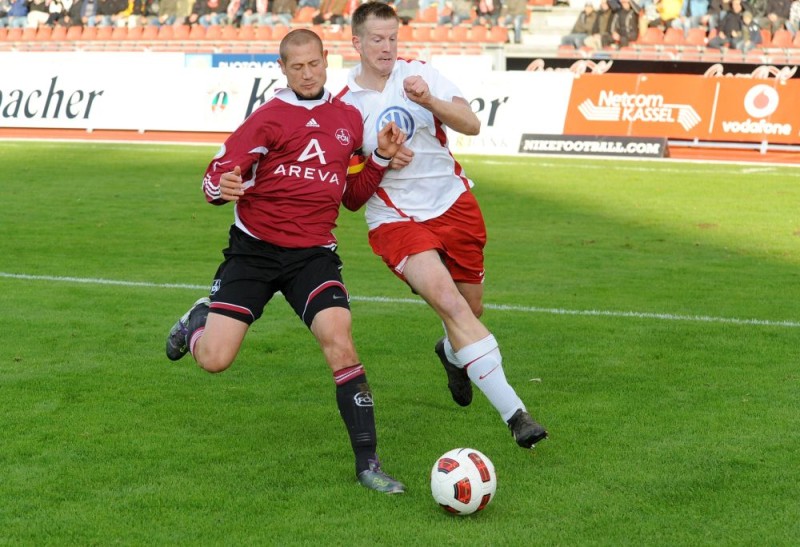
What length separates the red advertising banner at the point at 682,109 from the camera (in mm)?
22641

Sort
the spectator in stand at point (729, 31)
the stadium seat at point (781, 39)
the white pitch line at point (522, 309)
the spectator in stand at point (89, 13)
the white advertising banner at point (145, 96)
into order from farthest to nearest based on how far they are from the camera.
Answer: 1. the spectator in stand at point (89, 13)
2. the spectator in stand at point (729, 31)
3. the stadium seat at point (781, 39)
4. the white advertising banner at point (145, 96)
5. the white pitch line at point (522, 309)

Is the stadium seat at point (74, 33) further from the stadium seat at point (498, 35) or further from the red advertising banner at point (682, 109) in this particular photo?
the red advertising banner at point (682, 109)

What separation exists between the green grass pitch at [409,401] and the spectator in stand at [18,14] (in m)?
28.2

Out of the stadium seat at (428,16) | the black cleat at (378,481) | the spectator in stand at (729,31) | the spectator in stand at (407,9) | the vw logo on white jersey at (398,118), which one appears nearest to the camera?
the black cleat at (378,481)

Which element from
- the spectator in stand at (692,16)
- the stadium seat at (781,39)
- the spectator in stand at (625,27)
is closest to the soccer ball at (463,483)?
the stadium seat at (781,39)

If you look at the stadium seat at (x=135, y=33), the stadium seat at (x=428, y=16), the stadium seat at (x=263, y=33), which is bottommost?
the stadium seat at (x=135, y=33)

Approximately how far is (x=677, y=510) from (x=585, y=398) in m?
1.94

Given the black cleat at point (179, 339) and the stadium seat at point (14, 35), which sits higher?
the black cleat at point (179, 339)

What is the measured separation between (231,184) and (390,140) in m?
0.84

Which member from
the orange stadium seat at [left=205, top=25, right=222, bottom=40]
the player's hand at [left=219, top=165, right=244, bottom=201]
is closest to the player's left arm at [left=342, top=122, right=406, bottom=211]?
the player's hand at [left=219, top=165, right=244, bottom=201]

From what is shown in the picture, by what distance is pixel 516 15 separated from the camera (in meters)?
32.9

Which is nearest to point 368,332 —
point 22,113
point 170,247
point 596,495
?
point 596,495

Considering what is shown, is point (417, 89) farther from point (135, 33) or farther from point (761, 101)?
point (135, 33)

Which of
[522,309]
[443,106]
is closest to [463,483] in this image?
[443,106]
